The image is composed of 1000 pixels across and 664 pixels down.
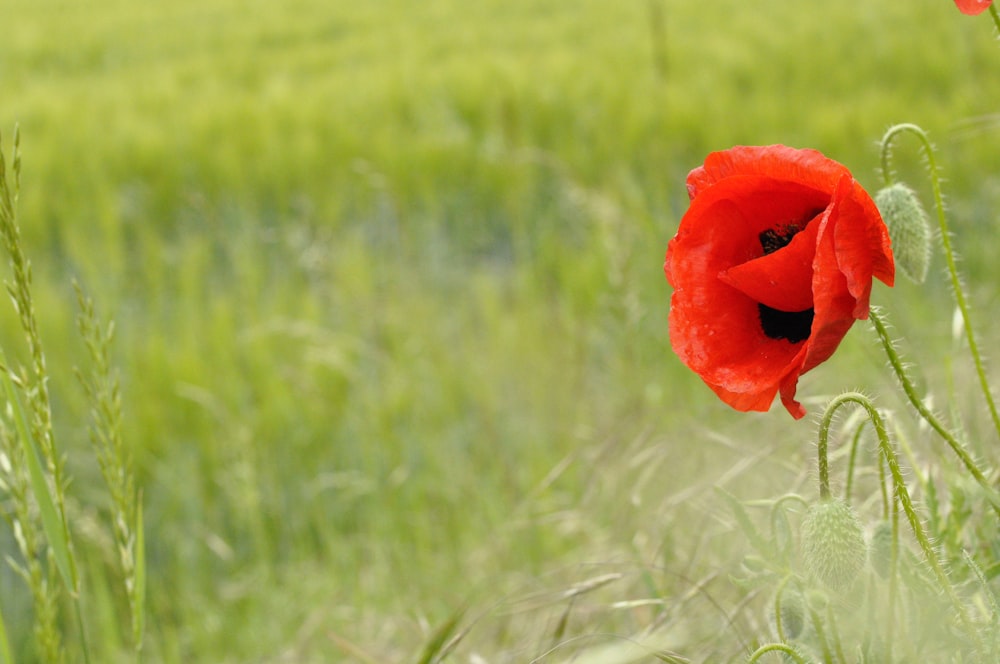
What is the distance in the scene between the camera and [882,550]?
0.64 m

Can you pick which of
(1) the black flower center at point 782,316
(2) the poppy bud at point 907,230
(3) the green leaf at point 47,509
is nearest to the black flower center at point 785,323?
(1) the black flower center at point 782,316

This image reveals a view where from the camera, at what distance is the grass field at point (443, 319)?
128 centimetres

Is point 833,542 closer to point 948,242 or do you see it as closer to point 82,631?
point 948,242

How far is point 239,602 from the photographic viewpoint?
1.76m

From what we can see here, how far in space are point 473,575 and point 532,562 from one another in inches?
4.0

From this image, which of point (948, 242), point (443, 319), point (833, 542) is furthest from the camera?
point (443, 319)

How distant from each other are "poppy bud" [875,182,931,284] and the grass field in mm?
50

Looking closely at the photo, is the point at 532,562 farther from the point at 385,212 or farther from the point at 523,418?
the point at 385,212

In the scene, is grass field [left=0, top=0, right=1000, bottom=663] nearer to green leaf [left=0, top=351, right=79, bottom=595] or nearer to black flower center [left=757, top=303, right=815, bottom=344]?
black flower center [left=757, top=303, right=815, bottom=344]

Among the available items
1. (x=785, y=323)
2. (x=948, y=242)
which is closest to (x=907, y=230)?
(x=948, y=242)

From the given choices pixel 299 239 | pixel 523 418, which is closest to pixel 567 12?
pixel 299 239

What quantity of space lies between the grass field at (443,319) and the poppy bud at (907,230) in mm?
50

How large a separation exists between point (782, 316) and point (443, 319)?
191cm

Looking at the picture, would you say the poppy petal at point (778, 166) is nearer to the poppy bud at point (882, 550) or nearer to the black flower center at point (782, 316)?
the black flower center at point (782, 316)
